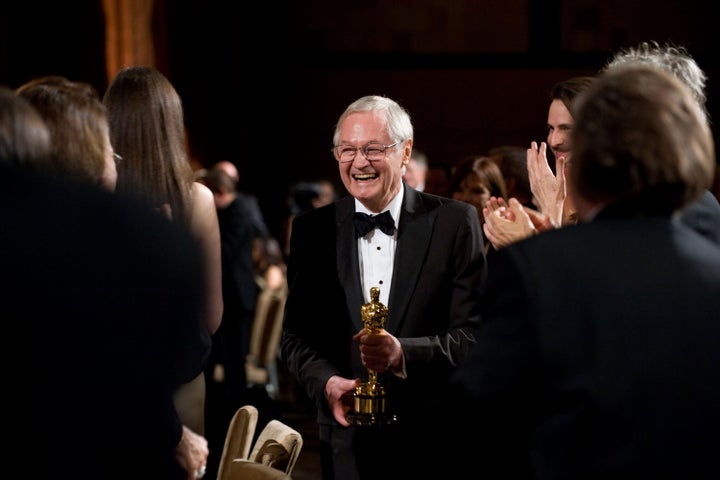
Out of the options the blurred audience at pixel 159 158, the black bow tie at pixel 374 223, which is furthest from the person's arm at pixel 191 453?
the black bow tie at pixel 374 223

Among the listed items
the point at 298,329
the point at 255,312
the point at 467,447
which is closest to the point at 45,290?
the point at 467,447

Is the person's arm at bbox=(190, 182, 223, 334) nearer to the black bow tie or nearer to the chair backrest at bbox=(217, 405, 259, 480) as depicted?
the chair backrest at bbox=(217, 405, 259, 480)

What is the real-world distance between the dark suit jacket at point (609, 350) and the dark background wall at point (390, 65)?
26.7 feet

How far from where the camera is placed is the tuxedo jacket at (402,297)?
109 inches

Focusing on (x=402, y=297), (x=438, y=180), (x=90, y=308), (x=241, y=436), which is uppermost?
(x=90, y=308)

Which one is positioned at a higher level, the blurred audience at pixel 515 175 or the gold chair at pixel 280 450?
the blurred audience at pixel 515 175

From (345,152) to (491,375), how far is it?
144cm

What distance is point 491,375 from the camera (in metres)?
1.58

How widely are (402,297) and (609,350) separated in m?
1.30

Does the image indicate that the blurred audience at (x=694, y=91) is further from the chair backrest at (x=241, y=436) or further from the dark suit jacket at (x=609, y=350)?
the chair backrest at (x=241, y=436)

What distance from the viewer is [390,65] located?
10.4 m

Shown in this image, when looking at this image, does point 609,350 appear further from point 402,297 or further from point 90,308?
point 402,297

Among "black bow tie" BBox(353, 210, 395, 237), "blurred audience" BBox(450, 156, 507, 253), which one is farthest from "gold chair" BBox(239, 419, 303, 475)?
"blurred audience" BBox(450, 156, 507, 253)

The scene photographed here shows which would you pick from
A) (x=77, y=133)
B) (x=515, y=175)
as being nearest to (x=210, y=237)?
(x=77, y=133)
